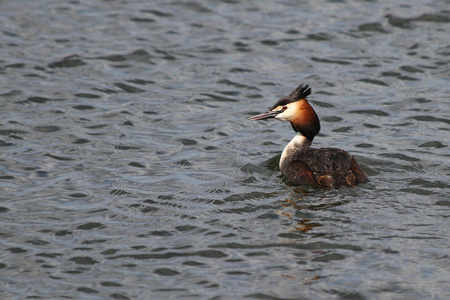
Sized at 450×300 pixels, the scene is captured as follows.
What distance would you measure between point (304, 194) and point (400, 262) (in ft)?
6.89

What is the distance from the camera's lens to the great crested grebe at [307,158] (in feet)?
31.4

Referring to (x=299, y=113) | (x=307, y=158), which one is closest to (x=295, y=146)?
(x=299, y=113)

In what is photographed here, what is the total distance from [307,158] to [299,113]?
3.26 ft

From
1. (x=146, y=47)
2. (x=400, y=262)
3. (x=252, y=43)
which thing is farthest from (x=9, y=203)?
(x=252, y=43)

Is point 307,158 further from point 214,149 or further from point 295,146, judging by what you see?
point 214,149

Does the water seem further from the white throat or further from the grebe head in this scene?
the grebe head

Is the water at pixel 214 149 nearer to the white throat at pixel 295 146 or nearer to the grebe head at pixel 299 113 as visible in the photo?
the white throat at pixel 295 146

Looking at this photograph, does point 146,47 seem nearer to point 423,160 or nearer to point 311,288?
point 423,160

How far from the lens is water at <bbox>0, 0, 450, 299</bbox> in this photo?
24.8 ft

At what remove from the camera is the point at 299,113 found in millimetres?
10727

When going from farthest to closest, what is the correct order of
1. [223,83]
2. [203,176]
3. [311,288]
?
[223,83] → [203,176] → [311,288]

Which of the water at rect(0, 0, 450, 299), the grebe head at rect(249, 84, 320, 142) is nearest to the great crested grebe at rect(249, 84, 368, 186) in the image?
the grebe head at rect(249, 84, 320, 142)

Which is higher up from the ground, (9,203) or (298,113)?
(298,113)

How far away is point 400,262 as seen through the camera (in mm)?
7625
